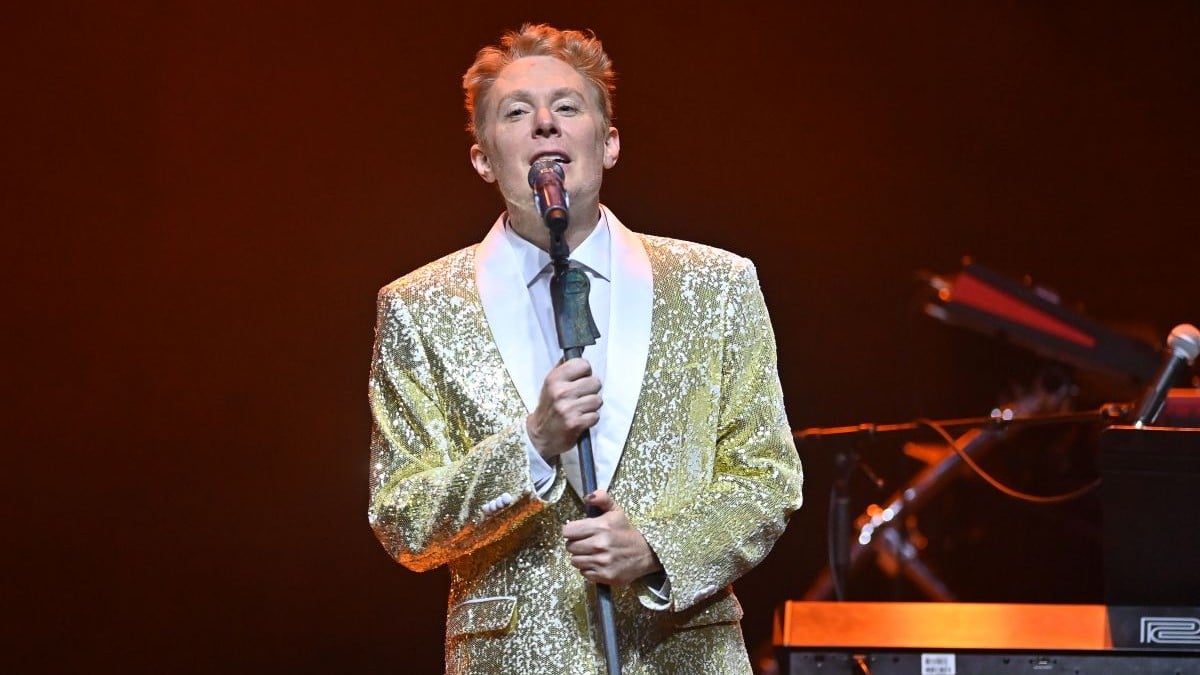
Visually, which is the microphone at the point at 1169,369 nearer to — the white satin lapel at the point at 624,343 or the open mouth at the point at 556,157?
the white satin lapel at the point at 624,343

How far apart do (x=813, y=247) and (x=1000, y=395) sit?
2.35ft

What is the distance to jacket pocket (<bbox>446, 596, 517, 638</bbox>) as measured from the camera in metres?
1.87

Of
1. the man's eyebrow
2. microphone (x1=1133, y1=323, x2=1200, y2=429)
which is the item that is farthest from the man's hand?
microphone (x1=1133, y1=323, x2=1200, y2=429)

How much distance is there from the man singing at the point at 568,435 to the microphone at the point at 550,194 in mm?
103

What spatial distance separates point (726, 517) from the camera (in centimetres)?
187

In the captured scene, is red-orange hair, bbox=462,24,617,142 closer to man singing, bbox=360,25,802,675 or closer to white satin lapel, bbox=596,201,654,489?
man singing, bbox=360,25,802,675

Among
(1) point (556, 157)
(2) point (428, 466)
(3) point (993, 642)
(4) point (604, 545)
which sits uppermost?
(1) point (556, 157)

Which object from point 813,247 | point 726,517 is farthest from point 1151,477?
point 813,247

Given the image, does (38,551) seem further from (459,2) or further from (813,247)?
(813,247)

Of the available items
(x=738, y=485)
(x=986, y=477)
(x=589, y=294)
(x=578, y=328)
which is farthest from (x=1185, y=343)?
(x=578, y=328)

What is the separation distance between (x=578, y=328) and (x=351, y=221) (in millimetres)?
2127

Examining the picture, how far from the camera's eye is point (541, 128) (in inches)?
77.7

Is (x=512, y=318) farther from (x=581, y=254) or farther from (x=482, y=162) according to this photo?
(x=482, y=162)

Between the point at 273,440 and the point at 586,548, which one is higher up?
the point at 273,440
